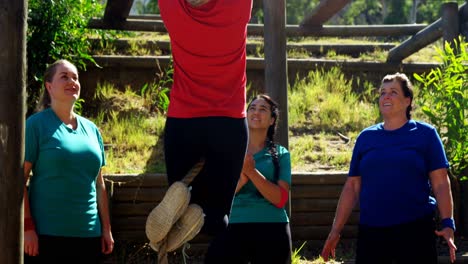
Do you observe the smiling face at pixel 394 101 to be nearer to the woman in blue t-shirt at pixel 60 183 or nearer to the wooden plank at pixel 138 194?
the woman in blue t-shirt at pixel 60 183

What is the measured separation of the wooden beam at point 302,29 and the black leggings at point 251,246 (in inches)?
198

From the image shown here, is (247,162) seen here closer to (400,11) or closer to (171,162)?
(171,162)

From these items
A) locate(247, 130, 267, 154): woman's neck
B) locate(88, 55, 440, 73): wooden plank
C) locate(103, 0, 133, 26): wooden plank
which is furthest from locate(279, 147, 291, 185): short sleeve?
locate(103, 0, 133, 26): wooden plank

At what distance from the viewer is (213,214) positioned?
107 inches

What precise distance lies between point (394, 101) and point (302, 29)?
586 cm

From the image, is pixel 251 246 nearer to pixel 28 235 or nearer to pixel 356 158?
pixel 356 158

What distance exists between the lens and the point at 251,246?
4.63 metres

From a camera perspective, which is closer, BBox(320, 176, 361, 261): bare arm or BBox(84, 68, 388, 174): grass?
BBox(320, 176, 361, 261): bare arm

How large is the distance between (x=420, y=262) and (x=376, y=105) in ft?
14.2

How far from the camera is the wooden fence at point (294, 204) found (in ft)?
20.8

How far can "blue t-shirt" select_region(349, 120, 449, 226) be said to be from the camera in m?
4.39

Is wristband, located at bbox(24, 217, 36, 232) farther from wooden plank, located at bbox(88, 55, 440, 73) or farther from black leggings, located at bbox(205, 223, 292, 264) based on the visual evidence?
wooden plank, located at bbox(88, 55, 440, 73)

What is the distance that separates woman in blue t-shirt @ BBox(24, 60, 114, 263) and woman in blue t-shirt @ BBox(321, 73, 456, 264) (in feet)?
4.53

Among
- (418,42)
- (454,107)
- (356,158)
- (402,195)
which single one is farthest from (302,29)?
(402,195)
